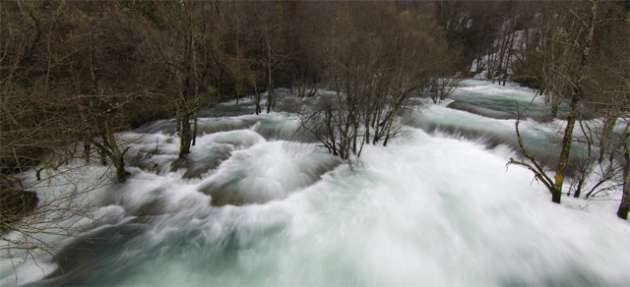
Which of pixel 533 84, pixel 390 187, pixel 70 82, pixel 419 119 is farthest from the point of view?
pixel 533 84

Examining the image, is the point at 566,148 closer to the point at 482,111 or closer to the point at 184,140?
the point at 482,111

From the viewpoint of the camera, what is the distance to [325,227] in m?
7.43

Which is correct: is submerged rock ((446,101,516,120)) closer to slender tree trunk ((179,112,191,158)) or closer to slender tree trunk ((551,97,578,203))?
slender tree trunk ((551,97,578,203))

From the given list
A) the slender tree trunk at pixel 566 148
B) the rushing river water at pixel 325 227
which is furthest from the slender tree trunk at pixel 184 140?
the slender tree trunk at pixel 566 148

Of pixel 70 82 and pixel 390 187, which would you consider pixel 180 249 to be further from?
pixel 390 187

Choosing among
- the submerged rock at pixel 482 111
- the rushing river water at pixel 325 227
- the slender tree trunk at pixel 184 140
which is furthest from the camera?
the submerged rock at pixel 482 111

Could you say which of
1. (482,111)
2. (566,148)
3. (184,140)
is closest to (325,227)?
(566,148)

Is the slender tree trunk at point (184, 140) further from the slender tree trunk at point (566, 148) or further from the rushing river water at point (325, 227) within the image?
the slender tree trunk at point (566, 148)

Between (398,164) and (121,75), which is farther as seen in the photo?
(398,164)

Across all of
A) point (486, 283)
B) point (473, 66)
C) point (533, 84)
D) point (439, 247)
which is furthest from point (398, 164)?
point (473, 66)

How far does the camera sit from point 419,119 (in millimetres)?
16578

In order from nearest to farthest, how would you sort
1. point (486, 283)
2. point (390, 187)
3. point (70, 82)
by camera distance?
point (486, 283)
point (70, 82)
point (390, 187)

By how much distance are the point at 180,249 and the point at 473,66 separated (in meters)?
47.3

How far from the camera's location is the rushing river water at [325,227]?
592 cm
